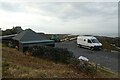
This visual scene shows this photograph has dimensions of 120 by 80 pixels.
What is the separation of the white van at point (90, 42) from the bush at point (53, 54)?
57.3 feet

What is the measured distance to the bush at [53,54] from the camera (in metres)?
16.2

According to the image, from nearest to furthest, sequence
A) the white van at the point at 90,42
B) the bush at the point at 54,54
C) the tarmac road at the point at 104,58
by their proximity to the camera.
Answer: the bush at the point at 54,54
the tarmac road at the point at 104,58
the white van at the point at 90,42

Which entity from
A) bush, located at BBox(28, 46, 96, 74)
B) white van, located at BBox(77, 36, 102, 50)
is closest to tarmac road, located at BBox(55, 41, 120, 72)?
bush, located at BBox(28, 46, 96, 74)

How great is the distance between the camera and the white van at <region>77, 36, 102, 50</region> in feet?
111

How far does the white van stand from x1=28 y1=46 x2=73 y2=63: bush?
17.5 m

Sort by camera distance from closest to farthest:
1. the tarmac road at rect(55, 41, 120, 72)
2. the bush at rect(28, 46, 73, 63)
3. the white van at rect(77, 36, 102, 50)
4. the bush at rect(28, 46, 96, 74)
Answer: the bush at rect(28, 46, 96, 74) → the bush at rect(28, 46, 73, 63) → the tarmac road at rect(55, 41, 120, 72) → the white van at rect(77, 36, 102, 50)

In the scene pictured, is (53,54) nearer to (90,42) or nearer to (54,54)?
(54,54)

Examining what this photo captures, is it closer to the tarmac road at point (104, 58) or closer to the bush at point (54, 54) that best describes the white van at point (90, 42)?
the tarmac road at point (104, 58)

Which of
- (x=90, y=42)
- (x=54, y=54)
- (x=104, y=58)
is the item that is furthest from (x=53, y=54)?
(x=90, y=42)

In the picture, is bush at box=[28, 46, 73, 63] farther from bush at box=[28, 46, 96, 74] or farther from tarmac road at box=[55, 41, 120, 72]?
tarmac road at box=[55, 41, 120, 72]

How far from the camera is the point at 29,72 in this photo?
10.4 meters

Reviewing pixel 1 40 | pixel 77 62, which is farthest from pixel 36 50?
pixel 1 40

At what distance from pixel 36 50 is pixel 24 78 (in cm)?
797

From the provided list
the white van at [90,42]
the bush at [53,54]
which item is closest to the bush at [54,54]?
the bush at [53,54]
